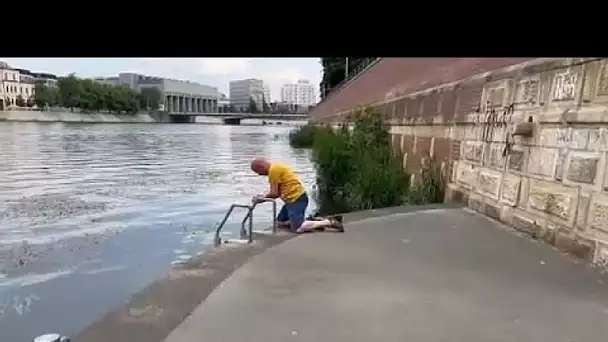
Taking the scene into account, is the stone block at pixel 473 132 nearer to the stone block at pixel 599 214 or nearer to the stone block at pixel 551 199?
the stone block at pixel 551 199

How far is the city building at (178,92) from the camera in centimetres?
12319

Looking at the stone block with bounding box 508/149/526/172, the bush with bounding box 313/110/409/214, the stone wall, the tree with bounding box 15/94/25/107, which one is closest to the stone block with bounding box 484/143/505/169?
the stone wall

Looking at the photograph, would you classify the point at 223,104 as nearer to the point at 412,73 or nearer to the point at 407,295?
the point at 412,73

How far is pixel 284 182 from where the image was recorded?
10.0 metres

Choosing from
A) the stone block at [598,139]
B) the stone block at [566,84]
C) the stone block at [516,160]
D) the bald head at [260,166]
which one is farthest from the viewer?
the bald head at [260,166]

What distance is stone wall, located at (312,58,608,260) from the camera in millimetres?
6930

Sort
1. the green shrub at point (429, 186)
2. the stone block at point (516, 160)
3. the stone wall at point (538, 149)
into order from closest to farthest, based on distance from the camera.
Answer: the stone wall at point (538, 149), the stone block at point (516, 160), the green shrub at point (429, 186)

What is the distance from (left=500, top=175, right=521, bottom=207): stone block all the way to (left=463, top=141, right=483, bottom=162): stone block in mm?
1473

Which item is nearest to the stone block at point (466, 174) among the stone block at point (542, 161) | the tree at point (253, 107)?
the stone block at point (542, 161)

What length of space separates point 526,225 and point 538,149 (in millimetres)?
A: 1117

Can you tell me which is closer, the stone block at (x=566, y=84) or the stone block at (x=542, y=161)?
the stone block at (x=566, y=84)

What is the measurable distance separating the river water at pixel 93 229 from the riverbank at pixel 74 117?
67.2 m

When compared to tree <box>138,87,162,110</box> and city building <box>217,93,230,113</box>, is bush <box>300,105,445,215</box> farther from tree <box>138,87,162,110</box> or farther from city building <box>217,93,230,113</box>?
city building <box>217,93,230,113</box>

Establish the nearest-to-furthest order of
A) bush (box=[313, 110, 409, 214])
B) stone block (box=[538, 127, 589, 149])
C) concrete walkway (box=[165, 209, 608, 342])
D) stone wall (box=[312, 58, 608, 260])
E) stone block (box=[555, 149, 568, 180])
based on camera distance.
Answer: concrete walkway (box=[165, 209, 608, 342])
stone wall (box=[312, 58, 608, 260])
stone block (box=[538, 127, 589, 149])
stone block (box=[555, 149, 568, 180])
bush (box=[313, 110, 409, 214])
